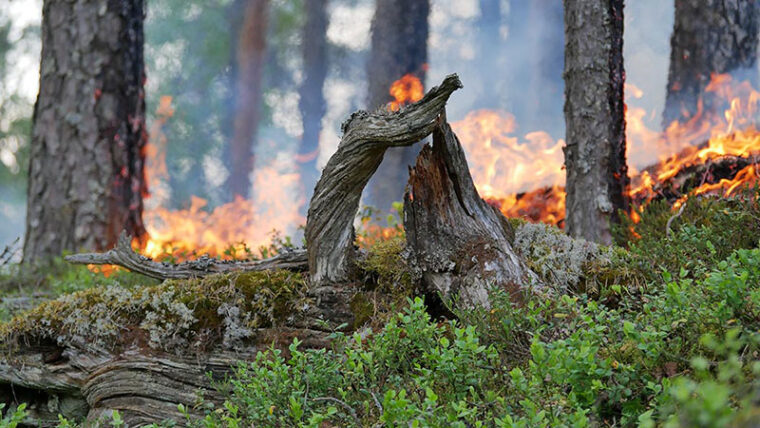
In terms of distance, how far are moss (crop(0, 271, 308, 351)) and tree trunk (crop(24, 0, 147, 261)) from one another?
5287mm

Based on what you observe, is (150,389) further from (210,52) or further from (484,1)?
(210,52)

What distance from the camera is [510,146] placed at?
12.1 metres

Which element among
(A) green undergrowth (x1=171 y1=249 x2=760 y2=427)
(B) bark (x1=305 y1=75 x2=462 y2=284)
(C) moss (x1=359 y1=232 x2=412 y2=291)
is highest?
(B) bark (x1=305 y1=75 x2=462 y2=284)

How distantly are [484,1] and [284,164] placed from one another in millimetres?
7083

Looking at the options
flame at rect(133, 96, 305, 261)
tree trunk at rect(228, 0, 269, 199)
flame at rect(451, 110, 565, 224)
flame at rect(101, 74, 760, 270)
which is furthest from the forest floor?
tree trunk at rect(228, 0, 269, 199)

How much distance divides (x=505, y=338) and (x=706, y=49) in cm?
1003

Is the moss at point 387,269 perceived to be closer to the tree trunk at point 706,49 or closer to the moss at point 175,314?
the moss at point 175,314

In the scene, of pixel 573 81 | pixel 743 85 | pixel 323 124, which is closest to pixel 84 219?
pixel 573 81

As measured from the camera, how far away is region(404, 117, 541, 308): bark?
4.23m

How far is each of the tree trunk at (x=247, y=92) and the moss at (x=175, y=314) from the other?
44.1 feet

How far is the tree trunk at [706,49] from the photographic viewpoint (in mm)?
10875

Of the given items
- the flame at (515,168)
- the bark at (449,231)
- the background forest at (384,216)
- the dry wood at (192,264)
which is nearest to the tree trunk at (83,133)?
the background forest at (384,216)

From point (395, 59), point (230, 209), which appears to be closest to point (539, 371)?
point (395, 59)

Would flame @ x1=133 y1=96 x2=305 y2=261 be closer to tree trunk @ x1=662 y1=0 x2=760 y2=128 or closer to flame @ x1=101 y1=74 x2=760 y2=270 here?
flame @ x1=101 y1=74 x2=760 y2=270
